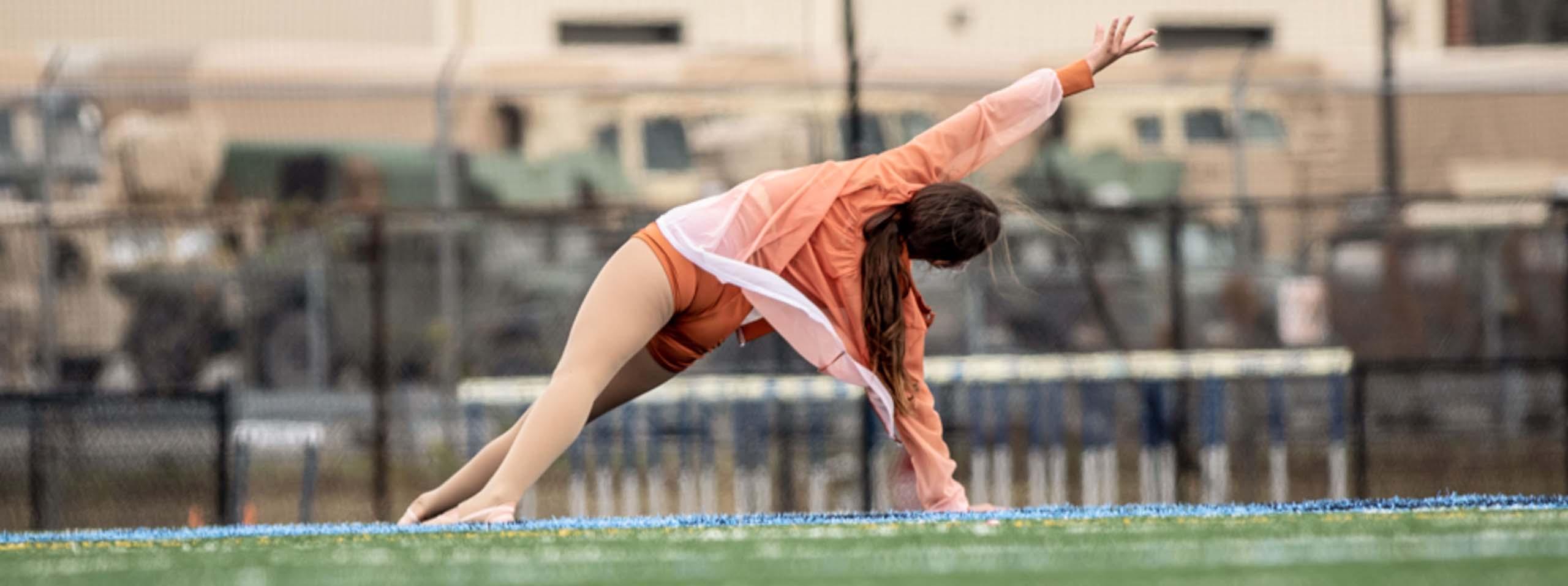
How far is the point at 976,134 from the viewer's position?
189 inches

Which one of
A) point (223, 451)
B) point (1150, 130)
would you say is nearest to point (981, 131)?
point (223, 451)

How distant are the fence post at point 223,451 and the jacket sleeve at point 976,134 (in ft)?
11.9

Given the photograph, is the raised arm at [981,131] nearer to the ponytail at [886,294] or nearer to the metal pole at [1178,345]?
the ponytail at [886,294]

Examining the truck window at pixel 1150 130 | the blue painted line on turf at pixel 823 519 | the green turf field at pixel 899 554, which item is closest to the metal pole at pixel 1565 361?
the truck window at pixel 1150 130

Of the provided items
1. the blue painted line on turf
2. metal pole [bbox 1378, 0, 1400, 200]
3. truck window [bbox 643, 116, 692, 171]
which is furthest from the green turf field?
metal pole [bbox 1378, 0, 1400, 200]

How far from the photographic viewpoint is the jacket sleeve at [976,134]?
480 cm

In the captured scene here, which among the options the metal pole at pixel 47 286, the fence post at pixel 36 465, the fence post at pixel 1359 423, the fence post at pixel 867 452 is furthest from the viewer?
the metal pole at pixel 47 286

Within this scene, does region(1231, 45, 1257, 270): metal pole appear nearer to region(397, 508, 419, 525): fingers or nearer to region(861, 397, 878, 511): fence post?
region(861, 397, 878, 511): fence post

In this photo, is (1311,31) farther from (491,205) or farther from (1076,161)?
(491,205)

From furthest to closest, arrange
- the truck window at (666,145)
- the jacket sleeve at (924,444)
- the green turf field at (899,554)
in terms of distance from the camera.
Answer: the truck window at (666,145) → the jacket sleeve at (924,444) → the green turf field at (899,554)

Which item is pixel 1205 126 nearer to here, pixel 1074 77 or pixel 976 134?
pixel 1074 77

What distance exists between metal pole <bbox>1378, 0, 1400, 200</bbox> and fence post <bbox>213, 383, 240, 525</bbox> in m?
5.60

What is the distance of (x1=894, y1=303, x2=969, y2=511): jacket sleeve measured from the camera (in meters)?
4.86

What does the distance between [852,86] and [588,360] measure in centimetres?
346
